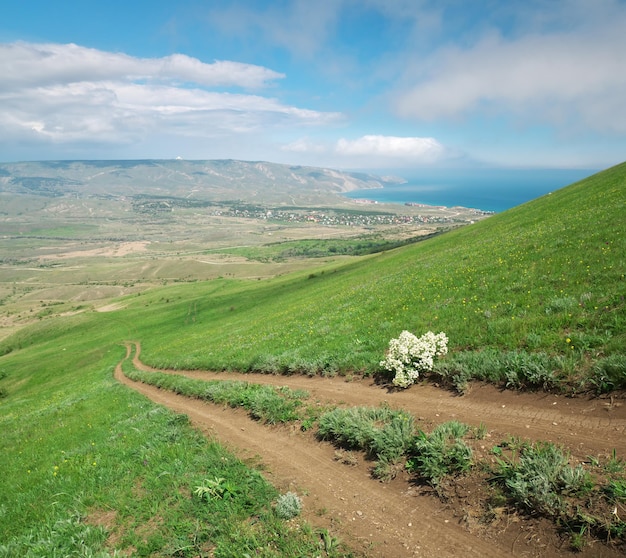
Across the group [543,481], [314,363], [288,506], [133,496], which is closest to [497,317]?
[314,363]

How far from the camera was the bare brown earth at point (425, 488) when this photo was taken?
6.71m

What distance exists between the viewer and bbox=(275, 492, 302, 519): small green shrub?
8.25 m

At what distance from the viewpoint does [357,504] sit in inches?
331

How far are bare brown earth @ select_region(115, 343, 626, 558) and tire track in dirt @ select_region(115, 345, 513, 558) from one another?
2cm

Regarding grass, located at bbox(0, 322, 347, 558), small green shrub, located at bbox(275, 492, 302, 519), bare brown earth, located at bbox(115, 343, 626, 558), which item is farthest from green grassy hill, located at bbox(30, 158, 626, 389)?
grass, located at bbox(0, 322, 347, 558)

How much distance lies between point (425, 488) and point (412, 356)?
5.99m

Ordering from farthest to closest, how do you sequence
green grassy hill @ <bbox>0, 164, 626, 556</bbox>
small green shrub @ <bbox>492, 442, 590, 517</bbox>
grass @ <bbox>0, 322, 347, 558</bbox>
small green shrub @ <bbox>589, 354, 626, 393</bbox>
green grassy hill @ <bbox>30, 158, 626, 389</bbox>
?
1. green grassy hill @ <bbox>30, 158, 626, 389</bbox>
2. green grassy hill @ <bbox>0, 164, 626, 556</bbox>
3. small green shrub @ <bbox>589, 354, 626, 393</bbox>
4. grass @ <bbox>0, 322, 347, 558</bbox>
5. small green shrub @ <bbox>492, 442, 590, 517</bbox>

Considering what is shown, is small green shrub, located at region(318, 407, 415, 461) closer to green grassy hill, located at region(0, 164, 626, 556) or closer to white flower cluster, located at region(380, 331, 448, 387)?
white flower cluster, located at region(380, 331, 448, 387)

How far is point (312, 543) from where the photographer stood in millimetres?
7363

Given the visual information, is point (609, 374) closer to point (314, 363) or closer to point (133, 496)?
point (314, 363)

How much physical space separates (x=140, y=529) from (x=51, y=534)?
2566 mm

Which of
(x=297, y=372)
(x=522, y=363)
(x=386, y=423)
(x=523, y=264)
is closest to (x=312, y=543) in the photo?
(x=386, y=423)

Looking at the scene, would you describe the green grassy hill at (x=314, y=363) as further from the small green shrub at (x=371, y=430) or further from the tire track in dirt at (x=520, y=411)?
the small green shrub at (x=371, y=430)

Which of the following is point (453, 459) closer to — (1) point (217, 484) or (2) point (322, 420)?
(2) point (322, 420)
